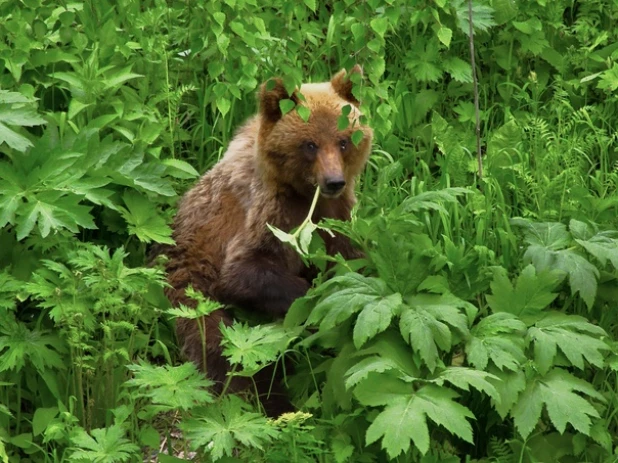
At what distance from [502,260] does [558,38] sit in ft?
6.98

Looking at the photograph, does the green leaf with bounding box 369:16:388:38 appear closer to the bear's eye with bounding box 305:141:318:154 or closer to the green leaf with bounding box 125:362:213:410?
the bear's eye with bounding box 305:141:318:154

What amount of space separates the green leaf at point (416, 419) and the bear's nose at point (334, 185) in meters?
1.24

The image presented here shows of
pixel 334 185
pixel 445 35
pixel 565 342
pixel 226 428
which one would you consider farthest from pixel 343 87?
pixel 226 428

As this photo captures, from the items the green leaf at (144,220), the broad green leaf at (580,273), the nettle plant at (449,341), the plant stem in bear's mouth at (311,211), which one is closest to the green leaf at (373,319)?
the nettle plant at (449,341)

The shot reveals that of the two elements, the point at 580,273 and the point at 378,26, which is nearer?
the point at 378,26

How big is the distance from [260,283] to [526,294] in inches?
50.4

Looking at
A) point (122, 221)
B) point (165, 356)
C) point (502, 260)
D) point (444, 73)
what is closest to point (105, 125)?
point (122, 221)

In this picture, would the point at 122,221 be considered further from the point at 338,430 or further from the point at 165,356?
the point at 338,430

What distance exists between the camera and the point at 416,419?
14.0 ft

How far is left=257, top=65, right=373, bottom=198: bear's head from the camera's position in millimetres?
5484

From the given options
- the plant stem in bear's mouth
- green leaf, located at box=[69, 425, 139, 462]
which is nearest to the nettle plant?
the plant stem in bear's mouth

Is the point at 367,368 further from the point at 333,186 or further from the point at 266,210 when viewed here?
the point at 266,210

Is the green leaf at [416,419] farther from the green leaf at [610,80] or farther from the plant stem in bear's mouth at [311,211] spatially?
the green leaf at [610,80]

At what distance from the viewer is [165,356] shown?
5.45 m
